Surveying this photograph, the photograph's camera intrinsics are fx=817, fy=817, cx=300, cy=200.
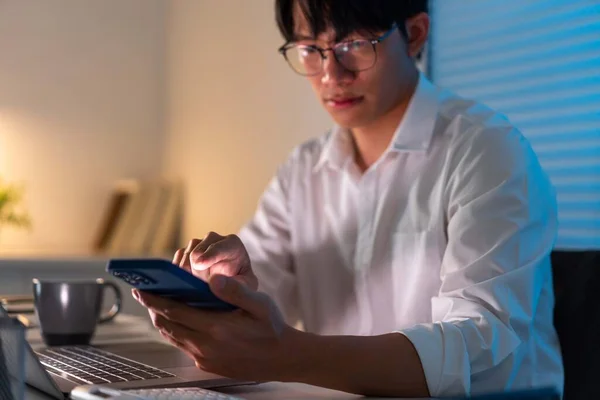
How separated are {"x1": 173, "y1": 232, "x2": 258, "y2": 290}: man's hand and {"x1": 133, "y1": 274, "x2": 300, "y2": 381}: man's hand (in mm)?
308

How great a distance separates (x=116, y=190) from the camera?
3.42m

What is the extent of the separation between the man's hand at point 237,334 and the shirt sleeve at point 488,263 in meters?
0.18

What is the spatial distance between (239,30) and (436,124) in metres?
1.63

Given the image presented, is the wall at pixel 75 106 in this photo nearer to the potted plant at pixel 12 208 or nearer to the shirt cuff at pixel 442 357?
the potted plant at pixel 12 208

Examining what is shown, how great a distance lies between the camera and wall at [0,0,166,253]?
326 centimetres

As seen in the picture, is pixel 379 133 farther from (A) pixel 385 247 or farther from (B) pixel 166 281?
(B) pixel 166 281

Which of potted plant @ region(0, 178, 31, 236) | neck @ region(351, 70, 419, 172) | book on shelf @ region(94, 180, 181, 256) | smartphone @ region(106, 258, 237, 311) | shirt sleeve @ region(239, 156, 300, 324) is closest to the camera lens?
smartphone @ region(106, 258, 237, 311)

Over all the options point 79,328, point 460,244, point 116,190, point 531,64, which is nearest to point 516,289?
point 460,244

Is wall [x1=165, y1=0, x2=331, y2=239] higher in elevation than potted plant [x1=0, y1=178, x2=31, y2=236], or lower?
higher

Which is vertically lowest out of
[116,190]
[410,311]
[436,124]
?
[116,190]

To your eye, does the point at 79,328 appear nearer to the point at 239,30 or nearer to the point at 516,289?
the point at 516,289

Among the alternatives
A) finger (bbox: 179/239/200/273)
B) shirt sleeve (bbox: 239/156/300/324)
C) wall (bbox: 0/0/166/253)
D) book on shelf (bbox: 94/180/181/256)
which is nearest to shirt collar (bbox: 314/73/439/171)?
shirt sleeve (bbox: 239/156/300/324)

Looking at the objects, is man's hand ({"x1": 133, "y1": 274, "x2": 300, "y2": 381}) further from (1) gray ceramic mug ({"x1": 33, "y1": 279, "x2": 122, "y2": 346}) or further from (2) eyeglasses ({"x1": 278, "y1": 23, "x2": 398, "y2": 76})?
(2) eyeglasses ({"x1": 278, "y1": 23, "x2": 398, "y2": 76})

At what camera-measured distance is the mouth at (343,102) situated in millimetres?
1332
